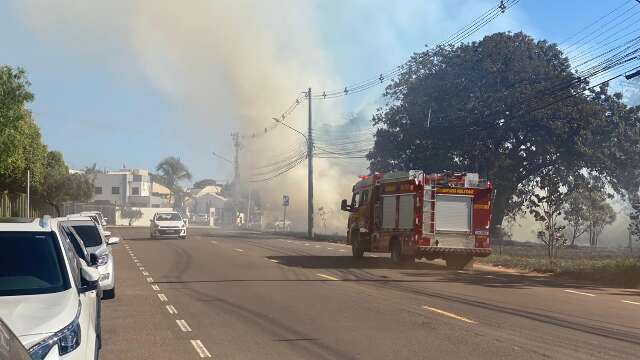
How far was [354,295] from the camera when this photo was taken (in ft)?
49.1

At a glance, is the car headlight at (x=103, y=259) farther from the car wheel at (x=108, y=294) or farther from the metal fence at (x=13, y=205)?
the metal fence at (x=13, y=205)

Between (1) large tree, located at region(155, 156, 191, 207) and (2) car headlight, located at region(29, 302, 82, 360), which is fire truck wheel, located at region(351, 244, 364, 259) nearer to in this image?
(2) car headlight, located at region(29, 302, 82, 360)

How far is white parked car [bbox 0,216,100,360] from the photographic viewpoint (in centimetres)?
491

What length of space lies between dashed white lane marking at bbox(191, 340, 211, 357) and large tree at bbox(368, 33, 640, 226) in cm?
3516

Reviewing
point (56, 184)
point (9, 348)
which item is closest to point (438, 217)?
point (9, 348)

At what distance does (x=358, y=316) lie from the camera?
11.8 meters

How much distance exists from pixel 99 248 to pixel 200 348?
582cm

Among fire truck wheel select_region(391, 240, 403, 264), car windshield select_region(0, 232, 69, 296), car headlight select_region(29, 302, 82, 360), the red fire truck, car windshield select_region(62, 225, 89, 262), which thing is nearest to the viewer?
car headlight select_region(29, 302, 82, 360)

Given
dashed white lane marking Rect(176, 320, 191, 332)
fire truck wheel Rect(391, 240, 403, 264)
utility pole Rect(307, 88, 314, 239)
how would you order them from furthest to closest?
utility pole Rect(307, 88, 314, 239), fire truck wheel Rect(391, 240, 403, 264), dashed white lane marking Rect(176, 320, 191, 332)

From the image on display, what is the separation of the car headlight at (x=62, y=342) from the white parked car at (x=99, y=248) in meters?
7.92

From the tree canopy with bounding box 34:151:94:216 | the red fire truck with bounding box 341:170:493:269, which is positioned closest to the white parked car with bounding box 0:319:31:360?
the red fire truck with bounding box 341:170:493:269

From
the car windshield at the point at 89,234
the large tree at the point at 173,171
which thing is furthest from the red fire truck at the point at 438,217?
the large tree at the point at 173,171

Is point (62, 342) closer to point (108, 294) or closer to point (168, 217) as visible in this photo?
point (108, 294)

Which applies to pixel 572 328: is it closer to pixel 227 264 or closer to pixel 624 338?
pixel 624 338
